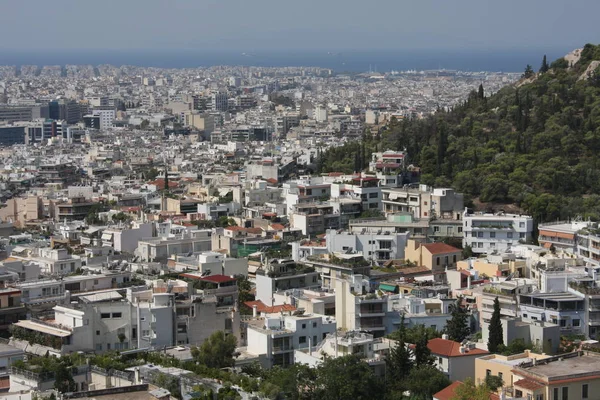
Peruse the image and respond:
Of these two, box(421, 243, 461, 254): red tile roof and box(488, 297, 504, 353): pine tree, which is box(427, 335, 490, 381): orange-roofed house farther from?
box(421, 243, 461, 254): red tile roof

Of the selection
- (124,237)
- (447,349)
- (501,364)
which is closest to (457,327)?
(447,349)

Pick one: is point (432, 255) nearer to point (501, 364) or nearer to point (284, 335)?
point (284, 335)

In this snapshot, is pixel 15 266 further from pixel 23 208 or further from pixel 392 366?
pixel 23 208

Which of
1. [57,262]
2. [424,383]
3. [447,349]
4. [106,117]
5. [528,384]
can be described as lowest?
[106,117]

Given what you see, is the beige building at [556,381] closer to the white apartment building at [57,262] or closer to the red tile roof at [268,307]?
the red tile roof at [268,307]

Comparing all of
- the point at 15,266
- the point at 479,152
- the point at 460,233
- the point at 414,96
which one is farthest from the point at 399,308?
the point at 414,96

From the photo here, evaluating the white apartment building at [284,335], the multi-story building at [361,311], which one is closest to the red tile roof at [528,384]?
the white apartment building at [284,335]

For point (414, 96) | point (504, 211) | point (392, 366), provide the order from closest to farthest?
point (392, 366) < point (504, 211) < point (414, 96)
